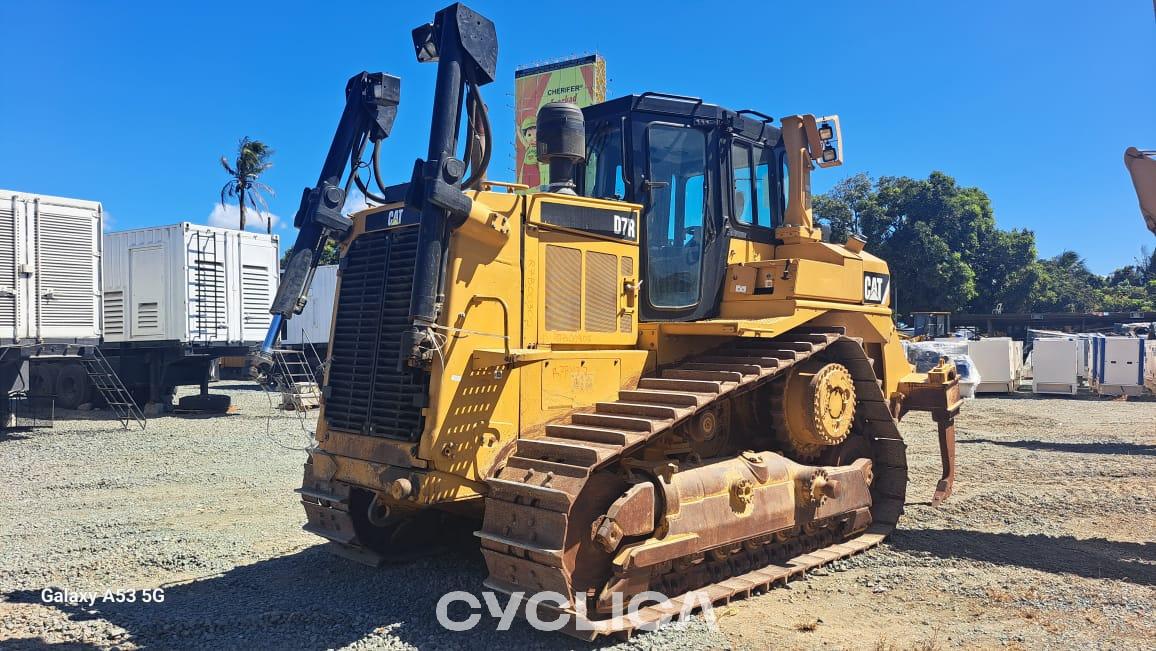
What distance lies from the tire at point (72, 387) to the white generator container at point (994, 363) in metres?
22.5

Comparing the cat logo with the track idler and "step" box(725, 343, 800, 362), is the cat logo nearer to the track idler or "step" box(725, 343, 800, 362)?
the track idler

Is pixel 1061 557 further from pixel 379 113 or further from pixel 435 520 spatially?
pixel 379 113

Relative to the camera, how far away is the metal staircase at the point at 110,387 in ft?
50.4

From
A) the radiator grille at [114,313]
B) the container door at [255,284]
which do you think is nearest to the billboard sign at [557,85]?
the container door at [255,284]

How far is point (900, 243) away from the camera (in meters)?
36.8

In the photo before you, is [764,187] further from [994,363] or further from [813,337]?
[994,363]

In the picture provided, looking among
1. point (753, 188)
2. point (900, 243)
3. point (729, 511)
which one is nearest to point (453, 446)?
point (729, 511)

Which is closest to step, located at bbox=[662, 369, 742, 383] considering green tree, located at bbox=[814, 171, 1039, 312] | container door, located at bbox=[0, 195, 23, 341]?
container door, located at bbox=[0, 195, 23, 341]

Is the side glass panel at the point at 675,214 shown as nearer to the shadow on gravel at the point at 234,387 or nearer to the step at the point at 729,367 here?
the step at the point at 729,367

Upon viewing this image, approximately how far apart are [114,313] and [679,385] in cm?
1635

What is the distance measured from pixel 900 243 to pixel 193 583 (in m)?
35.4

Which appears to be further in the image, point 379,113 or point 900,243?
point 900,243

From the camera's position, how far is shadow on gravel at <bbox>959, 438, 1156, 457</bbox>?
13375 millimetres

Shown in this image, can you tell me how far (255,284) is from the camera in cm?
1841
